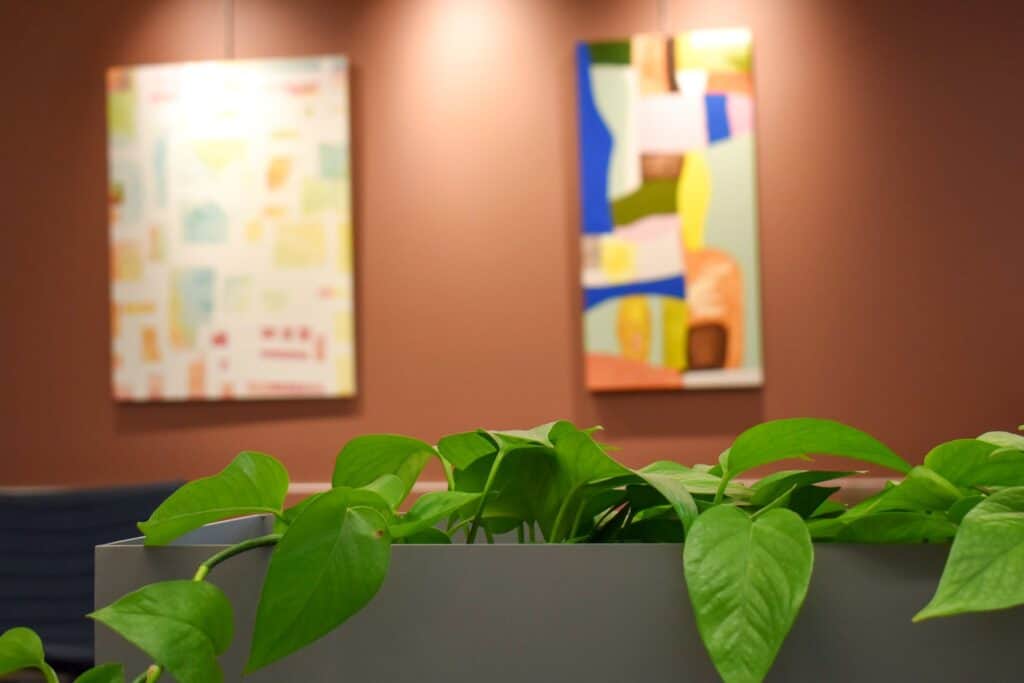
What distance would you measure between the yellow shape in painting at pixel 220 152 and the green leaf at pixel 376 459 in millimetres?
3229

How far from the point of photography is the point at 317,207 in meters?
3.39

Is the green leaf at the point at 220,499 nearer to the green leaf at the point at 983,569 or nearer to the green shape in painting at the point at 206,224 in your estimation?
the green leaf at the point at 983,569

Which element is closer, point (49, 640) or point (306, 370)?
point (49, 640)

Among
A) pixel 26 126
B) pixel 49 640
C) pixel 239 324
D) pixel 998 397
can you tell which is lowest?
pixel 49 640

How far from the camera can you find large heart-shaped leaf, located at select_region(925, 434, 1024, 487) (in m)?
0.30

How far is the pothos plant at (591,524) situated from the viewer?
10.3 inches

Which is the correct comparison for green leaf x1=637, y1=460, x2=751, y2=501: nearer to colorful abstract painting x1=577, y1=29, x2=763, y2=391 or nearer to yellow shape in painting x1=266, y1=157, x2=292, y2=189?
colorful abstract painting x1=577, y1=29, x2=763, y2=391

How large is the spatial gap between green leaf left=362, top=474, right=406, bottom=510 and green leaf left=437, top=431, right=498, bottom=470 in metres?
0.03

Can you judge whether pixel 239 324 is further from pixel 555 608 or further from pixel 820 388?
pixel 555 608

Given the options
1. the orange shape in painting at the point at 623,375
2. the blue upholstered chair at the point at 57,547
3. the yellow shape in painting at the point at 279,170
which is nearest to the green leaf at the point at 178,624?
the blue upholstered chair at the point at 57,547

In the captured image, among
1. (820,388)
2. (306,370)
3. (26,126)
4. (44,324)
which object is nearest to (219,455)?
(306,370)

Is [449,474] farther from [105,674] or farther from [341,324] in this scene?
[341,324]

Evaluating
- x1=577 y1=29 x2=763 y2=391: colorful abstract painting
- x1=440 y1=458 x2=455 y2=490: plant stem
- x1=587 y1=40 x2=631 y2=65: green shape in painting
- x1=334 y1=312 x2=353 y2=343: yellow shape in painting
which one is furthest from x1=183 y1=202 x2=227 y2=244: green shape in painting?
x1=440 y1=458 x2=455 y2=490: plant stem

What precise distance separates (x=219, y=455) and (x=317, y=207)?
0.83 meters
